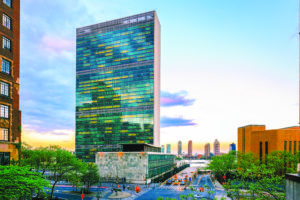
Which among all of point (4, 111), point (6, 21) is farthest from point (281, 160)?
point (6, 21)

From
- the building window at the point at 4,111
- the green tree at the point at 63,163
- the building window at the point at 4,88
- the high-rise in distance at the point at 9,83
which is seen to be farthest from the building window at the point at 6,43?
the green tree at the point at 63,163

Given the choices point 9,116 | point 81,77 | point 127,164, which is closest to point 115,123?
point 81,77

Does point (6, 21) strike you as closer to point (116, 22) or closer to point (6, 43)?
point (6, 43)

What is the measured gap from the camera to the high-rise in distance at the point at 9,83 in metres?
31.9

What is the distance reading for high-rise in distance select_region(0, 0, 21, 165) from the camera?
3191cm

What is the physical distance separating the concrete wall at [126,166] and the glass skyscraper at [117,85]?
2693 inches

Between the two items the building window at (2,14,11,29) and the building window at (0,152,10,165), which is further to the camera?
the building window at (2,14,11,29)

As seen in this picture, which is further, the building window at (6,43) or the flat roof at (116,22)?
the flat roof at (116,22)

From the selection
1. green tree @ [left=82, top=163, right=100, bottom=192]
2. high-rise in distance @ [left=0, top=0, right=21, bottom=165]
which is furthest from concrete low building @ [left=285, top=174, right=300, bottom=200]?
green tree @ [left=82, top=163, right=100, bottom=192]

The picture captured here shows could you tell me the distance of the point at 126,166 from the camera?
242 feet

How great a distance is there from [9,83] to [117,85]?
122729 millimetres

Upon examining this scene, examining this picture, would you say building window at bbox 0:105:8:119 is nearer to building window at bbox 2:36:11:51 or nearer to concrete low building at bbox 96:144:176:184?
building window at bbox 2:36:11:51

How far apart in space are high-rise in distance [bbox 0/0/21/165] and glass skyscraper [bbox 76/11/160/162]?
367ft

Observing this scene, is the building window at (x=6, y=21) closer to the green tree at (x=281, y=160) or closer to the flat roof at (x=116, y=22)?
the green tree at (x=281, y=160)
